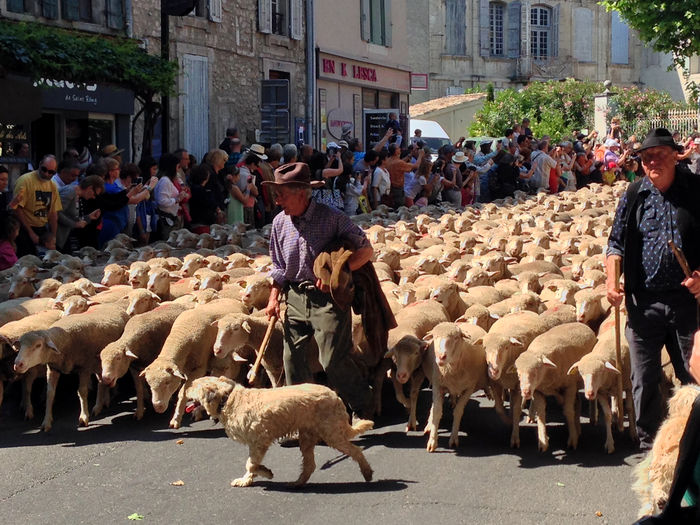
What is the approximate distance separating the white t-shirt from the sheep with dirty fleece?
509 inches

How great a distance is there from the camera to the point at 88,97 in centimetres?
1711

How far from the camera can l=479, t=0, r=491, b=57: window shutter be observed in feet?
161

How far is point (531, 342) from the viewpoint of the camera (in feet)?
26.2

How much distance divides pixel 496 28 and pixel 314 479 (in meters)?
45.8

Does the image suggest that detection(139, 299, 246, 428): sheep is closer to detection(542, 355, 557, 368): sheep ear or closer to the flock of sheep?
the flock of sheep

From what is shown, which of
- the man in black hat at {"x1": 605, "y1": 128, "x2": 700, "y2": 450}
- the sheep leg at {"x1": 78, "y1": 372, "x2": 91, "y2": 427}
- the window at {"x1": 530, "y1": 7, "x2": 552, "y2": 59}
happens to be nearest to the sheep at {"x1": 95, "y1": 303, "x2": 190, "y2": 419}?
the sheep leg at {"x1": 78, "y1": 372, "x2": 91, "y2": 427}

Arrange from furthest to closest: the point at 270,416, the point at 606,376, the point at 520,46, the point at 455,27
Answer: the point at 520,46 → the point at 455,27 → the point at 606,376 → the point at 270,416

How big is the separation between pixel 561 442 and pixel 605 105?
108 feet

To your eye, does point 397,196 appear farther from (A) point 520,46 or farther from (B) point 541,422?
(A) point 520,46

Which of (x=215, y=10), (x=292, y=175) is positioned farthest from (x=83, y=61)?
(x=292, y=175)

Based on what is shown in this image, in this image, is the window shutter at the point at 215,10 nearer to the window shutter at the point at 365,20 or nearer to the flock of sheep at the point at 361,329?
the window shutter at the point at 365,20

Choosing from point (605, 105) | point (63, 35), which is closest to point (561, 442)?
point (63, 35)

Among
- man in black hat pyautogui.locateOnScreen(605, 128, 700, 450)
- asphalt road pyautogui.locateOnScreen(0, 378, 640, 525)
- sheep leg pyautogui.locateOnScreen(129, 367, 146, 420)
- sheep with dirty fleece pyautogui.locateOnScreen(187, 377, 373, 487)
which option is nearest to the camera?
asphalt road pyautogui.locateOnScreen(0, 378, 640, 525)

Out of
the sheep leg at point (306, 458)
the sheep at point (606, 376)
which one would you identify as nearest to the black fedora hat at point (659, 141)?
the sheep at point (606, 376)
